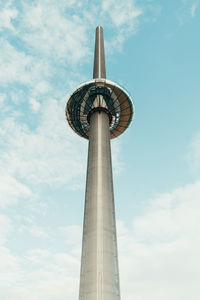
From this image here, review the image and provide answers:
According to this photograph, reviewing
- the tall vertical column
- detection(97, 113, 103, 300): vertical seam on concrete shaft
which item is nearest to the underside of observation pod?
detection(97, 113, 103, 300): vertical seam on concrete shaft

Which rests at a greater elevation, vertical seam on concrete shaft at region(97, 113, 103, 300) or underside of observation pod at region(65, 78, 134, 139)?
underside of observation pod at region(65, 78, 134, 139)

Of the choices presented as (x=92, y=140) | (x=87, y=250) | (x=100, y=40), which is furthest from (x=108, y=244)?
(x=100, y=40)

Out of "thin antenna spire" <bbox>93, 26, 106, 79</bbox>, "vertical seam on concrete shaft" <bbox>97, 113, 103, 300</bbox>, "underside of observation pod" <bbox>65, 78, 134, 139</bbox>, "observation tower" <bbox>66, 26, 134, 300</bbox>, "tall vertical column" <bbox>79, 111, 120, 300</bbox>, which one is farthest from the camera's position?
"thin antenna spire" <bbox>93, 26, 106, 79</bbox>

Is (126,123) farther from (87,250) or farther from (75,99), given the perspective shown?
(87,250)

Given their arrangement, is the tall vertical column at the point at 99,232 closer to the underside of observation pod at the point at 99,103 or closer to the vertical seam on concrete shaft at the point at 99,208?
the vertical seam on concrete shaft at the point at 99,208

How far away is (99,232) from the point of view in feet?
114

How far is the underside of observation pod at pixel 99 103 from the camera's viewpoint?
49.4 metres

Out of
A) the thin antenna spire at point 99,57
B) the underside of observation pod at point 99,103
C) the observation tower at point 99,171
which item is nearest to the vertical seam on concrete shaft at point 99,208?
the observation tower at point 99,171

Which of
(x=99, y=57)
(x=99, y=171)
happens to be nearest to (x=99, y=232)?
(x=99, y=171)

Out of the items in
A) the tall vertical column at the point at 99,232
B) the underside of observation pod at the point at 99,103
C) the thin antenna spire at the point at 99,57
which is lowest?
the tall vertical column at the point at 99,232

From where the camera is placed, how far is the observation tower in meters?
32.3

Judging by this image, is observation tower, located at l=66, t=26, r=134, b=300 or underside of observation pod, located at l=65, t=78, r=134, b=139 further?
underside of observation pod, located at l=65, t=78, r=134, b=139

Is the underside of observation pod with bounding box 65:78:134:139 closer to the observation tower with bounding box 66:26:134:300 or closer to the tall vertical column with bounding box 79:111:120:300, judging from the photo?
the observation tower with bounding box 66:26:134:300

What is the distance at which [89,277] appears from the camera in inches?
1270
